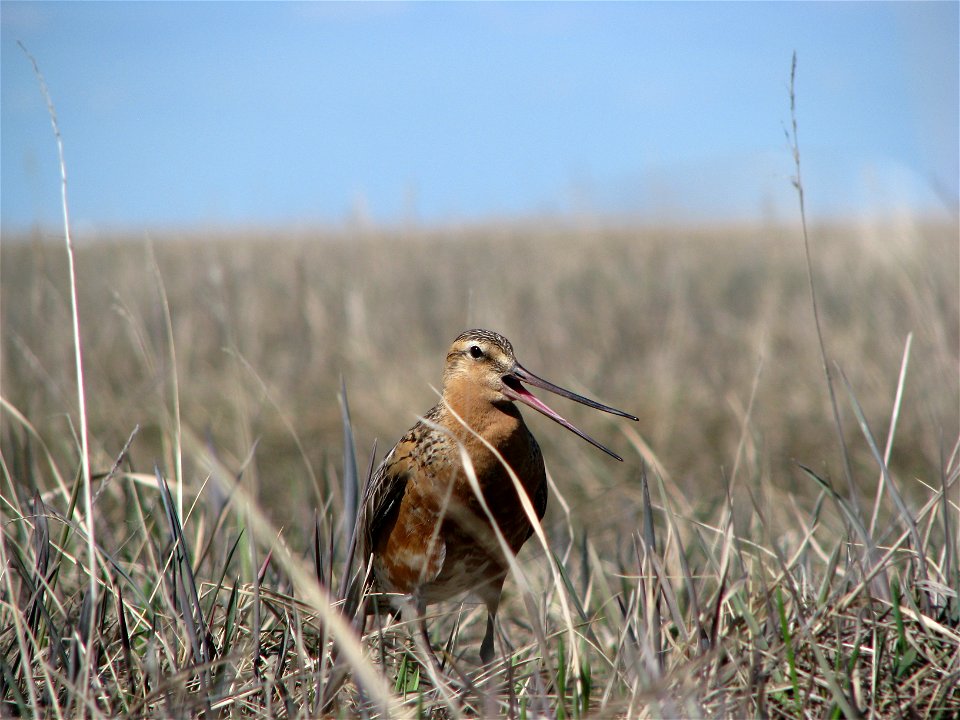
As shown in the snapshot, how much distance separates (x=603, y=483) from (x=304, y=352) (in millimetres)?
3614

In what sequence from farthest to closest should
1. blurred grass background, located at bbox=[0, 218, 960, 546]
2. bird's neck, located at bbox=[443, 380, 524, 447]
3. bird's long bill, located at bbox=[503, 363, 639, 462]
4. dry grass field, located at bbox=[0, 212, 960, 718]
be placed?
blurred grass background, located at bbox=[0, 218, 960, 546]
bird's neck, located at bbox=[443, 380, 524, 447]
bird's long bill, located at bbox=[503, 363, 639, 462]
dry grass field, located at bbox=[0, 212, 960, 718]

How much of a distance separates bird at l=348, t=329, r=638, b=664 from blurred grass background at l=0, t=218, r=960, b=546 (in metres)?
0.23

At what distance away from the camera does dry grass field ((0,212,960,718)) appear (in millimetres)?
2037

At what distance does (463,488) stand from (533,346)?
5651 millimetres

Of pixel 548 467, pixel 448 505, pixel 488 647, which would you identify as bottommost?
pixel 548 467

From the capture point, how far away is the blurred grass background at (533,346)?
539 cm

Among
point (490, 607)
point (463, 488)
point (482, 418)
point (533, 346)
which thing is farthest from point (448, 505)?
point (533, 346)

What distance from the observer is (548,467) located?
652 cm

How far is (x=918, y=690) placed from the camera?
195 cm

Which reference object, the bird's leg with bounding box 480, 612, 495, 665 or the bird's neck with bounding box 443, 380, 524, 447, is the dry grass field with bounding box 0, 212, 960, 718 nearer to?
the bird's leg with bounding box 480, 612, 495, 665

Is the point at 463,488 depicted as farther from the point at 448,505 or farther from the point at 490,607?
the point at 490,607

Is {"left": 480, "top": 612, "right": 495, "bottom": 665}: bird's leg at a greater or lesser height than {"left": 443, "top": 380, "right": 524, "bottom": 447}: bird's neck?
lesser

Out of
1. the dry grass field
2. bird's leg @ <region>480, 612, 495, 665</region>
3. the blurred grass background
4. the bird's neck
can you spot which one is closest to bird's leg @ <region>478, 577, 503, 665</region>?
bird's leg @ <region>480, 612, 495, 665</region>

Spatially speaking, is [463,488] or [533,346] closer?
[463,488]
